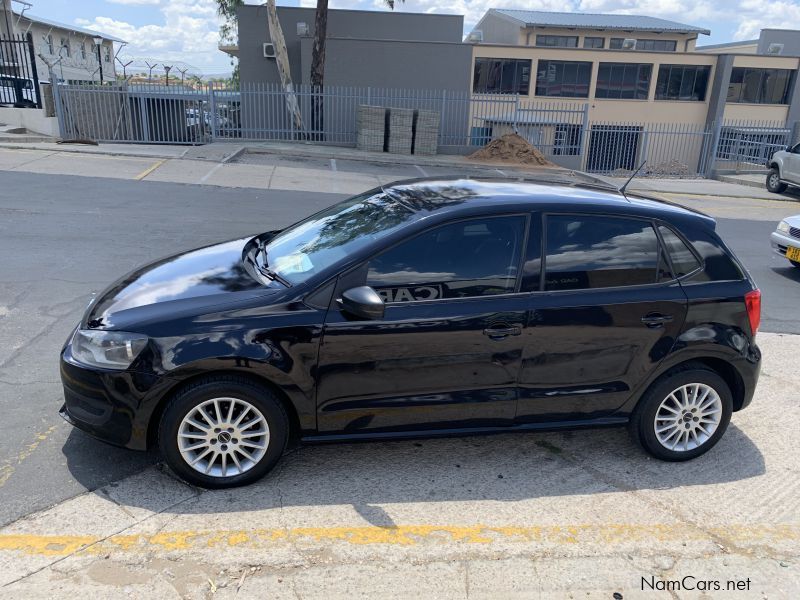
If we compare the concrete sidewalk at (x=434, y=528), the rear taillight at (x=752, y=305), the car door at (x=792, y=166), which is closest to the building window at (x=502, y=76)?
the car door at (x=792, y=166)

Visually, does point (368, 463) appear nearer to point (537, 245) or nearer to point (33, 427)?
point (537, 245)

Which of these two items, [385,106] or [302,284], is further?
[385,106]

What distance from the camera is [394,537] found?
10.7ft

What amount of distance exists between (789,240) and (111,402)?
886cm

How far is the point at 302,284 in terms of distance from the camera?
11.6 ft

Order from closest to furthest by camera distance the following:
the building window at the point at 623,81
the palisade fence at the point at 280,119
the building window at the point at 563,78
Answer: the palisade fence at the point at 280,119
the building window at the point at 563,78
the building window at the point at 623,81

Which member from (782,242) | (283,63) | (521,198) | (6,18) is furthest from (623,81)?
(521,198)

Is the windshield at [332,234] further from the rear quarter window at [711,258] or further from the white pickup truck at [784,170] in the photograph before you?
the white pickup truck at [784,170]

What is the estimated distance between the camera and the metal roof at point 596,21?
47.0 meters

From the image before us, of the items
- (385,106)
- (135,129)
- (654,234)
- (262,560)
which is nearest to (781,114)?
(385,106)

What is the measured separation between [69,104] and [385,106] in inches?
377

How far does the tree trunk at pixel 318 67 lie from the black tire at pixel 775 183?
14055 millimetres

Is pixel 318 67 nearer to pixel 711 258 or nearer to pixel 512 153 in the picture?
pixel 512 153

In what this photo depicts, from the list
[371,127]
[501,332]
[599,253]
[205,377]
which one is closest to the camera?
[205,377]
